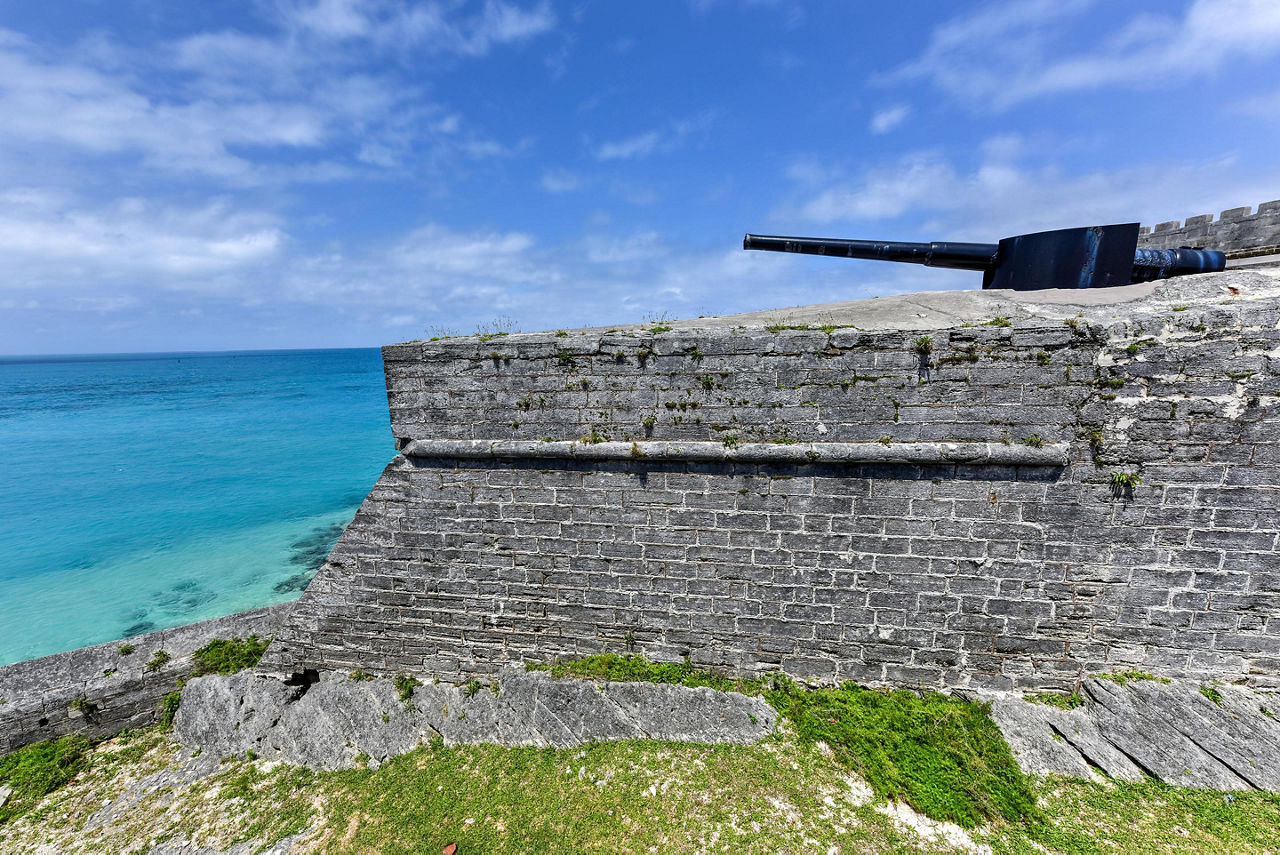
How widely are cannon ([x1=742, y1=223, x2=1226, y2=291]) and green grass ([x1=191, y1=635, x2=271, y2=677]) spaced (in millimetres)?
9692

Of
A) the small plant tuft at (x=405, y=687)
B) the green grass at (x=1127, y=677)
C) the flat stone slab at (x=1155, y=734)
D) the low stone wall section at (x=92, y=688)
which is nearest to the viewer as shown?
the flat stone slab at (x=1155, y=734)

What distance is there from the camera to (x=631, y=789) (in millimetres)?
3850

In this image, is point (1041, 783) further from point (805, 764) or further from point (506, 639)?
point (506, 639)

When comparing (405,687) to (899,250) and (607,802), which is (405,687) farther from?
(899,250)

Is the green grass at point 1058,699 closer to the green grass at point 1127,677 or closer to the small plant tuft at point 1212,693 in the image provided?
the green grass at point 1127,677

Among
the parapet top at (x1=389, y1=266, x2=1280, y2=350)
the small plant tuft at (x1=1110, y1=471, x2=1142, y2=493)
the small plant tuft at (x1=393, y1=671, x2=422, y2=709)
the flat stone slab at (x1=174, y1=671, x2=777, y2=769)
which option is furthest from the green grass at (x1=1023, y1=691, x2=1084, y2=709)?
the small plant tuft at (x1=393, y1=671, x2=422, y2=709)

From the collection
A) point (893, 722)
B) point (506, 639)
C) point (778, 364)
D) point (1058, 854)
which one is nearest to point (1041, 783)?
point (1058, 854)

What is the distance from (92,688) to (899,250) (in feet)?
34.6

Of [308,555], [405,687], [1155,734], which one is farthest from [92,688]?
[1155,734]

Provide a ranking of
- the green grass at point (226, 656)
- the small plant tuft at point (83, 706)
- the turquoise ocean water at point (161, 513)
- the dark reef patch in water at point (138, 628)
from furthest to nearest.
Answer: the turquoise ocean water at point (161, 513)
the dark reef patch in water at point (138, 628)
the green grass at point (226, 656)
the small plant tuft at point (83, 706)

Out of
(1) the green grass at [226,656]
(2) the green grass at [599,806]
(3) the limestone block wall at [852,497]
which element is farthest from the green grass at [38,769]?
(3) the limestone block wall at [852,497]

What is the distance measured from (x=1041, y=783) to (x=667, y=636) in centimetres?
321

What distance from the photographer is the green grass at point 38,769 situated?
4.17 meters

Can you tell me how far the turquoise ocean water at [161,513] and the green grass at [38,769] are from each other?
276 inches
